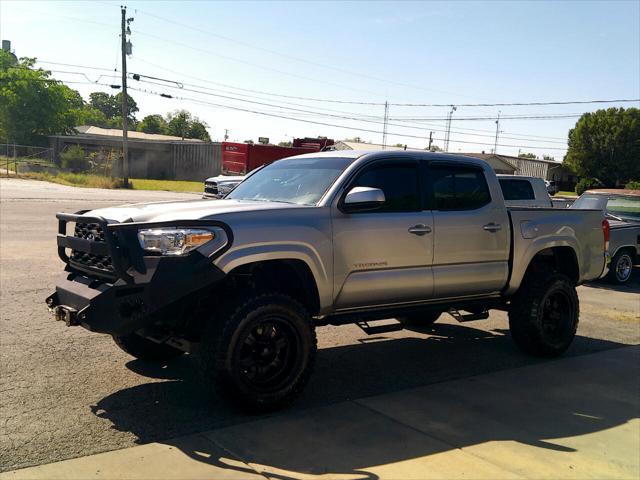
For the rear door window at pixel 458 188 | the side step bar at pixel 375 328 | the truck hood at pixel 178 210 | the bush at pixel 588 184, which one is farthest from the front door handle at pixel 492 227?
the bush at pixel 588 184

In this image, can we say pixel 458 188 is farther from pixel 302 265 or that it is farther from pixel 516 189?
pixel 516 189

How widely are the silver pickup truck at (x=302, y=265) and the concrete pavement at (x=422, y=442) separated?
47cm

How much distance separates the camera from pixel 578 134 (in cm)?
7044

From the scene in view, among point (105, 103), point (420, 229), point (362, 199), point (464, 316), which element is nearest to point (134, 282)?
point (362, 199)

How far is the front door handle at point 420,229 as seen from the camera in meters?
5.31

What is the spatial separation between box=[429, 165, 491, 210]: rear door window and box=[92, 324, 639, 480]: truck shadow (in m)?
1.62

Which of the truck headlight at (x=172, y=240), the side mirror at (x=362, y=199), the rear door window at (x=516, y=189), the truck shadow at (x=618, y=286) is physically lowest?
the truck shadow at (x=618, y=286)

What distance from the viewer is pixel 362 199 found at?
188 inches

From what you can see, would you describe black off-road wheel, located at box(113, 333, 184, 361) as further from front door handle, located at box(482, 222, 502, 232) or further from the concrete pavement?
front door handle, located at box(482, 222, 502, 232)

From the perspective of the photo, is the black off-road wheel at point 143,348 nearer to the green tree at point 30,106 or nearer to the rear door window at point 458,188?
the rear door window at point 458,188

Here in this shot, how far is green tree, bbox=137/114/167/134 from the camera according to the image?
10619cm

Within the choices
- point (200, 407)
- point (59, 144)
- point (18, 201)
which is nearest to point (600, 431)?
point (200, 407)

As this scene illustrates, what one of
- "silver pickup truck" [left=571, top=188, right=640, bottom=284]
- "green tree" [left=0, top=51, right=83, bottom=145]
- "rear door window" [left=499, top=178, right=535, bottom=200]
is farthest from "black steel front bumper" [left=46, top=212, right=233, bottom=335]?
"green tree" [left=0, top=51, right=83, bottom=145]

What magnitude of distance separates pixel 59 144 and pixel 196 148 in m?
15.2
